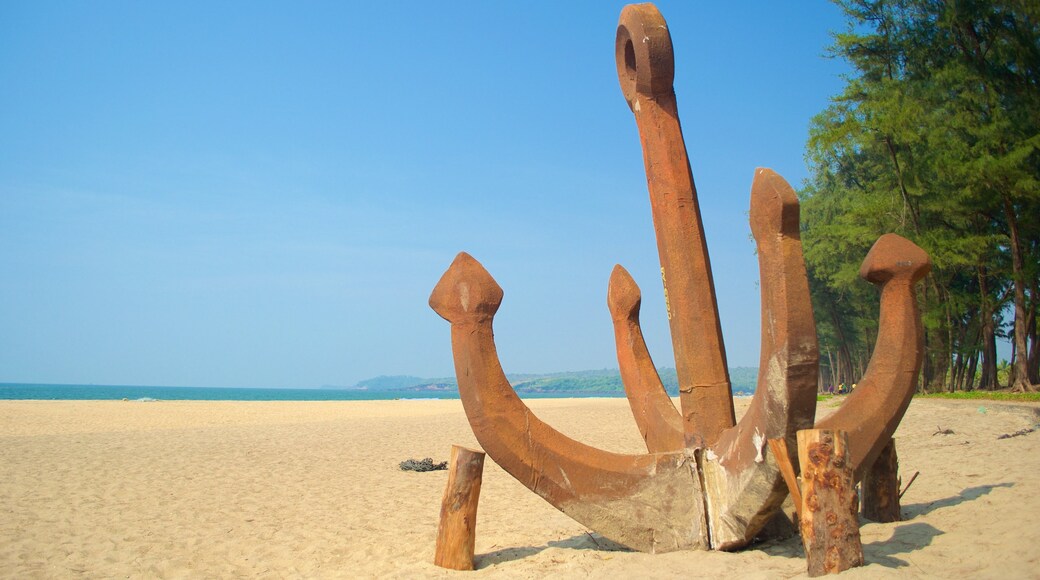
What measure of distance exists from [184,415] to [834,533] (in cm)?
2547

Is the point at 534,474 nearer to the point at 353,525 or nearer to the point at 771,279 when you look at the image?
the point at 771,279

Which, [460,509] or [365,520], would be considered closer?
[460,509]

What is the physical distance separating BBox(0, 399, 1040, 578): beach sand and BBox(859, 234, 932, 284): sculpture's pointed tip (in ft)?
5.20

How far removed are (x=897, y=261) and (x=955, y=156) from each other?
1654 centimetres

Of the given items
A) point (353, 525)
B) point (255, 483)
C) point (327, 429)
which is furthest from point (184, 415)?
point (353, 525)

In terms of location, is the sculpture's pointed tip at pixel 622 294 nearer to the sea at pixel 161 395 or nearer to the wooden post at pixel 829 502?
the wooden post at pixel 829 502

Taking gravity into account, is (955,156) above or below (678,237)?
above

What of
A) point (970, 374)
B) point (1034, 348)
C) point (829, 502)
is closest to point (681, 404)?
point (829, 502)

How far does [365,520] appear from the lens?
23.1ft

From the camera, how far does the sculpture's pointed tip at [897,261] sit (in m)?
4.49

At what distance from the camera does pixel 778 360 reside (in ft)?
12.5

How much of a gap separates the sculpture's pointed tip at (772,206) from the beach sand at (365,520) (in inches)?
66.3

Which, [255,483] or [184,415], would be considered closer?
[255,483]

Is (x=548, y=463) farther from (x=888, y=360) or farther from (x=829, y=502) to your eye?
(x=888, y=360)
